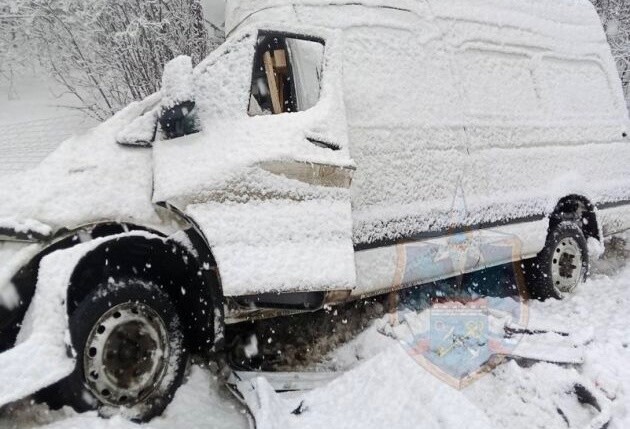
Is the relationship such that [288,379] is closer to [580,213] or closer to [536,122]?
[536,122]

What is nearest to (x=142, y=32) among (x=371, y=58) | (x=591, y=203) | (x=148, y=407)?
(x=371, y=58)

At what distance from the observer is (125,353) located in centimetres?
250

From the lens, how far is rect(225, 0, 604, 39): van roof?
12.1 feet

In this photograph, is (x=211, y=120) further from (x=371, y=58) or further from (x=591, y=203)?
(x=591, y=203)

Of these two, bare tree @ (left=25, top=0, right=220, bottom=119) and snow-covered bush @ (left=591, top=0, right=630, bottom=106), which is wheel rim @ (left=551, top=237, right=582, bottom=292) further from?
snow-covered bush @ (left=591, top=0, right=630, bottom=106)

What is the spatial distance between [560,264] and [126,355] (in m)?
4.19

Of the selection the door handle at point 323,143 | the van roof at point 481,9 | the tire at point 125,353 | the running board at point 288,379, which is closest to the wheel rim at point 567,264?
the van roof at point 481,9

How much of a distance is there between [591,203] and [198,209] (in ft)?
13.9

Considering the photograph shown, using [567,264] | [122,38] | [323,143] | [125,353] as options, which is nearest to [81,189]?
[125,353]

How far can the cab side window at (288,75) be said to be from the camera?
328 cm

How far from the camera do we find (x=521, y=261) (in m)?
5.26

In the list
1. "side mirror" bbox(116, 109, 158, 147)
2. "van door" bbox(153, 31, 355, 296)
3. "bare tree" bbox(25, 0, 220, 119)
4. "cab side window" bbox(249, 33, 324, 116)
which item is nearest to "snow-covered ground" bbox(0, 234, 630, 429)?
"van door" bbox(153, 31, 355, 296)

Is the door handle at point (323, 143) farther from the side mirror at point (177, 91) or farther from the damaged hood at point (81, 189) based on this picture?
the damaged hood at point (81, 189)

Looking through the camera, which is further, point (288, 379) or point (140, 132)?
point (288, 379)
